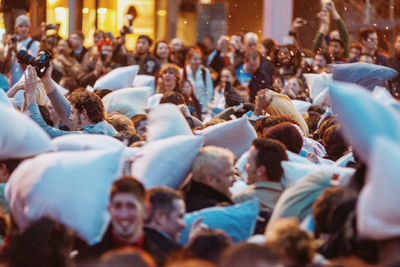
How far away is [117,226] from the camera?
3082 millimetres

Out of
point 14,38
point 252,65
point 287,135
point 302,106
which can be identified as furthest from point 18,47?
point 287,135

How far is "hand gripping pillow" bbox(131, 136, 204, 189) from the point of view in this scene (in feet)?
12.1

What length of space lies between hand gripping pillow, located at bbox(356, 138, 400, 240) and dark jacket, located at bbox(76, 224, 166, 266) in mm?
741

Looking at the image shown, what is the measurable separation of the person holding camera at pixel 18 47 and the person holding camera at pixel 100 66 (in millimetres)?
605

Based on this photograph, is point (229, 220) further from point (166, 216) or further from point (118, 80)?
point (118, 80)

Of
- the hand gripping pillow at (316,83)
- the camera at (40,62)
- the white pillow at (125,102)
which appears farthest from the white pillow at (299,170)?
the hand gripping pillow at (316,83)

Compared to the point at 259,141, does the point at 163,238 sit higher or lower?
lower

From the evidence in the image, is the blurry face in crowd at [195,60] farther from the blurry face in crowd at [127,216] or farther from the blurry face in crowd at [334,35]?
the blurry face in crowd at [127,216]

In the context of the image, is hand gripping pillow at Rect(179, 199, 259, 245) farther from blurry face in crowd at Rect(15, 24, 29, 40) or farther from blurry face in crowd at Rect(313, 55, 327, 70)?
blurry face in crowd at Rect(15, 24, 29, 40)

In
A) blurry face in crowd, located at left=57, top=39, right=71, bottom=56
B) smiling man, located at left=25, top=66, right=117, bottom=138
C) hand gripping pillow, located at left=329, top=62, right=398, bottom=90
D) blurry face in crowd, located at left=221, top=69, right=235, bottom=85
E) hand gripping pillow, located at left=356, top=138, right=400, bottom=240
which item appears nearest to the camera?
hand gripping pillow, located at left=356, top=138, right=400, bottom=240

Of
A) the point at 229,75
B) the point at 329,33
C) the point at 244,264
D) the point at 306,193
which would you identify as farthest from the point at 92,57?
the point at 244,264

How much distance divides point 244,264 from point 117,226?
0.66 meters

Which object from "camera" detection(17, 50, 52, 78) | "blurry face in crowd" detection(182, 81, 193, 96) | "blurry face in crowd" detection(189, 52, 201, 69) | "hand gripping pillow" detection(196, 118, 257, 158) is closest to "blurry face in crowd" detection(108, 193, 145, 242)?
"hand gripping pillow" detection(196, 118, 257, 158)

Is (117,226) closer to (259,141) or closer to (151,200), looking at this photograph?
(151,200)
